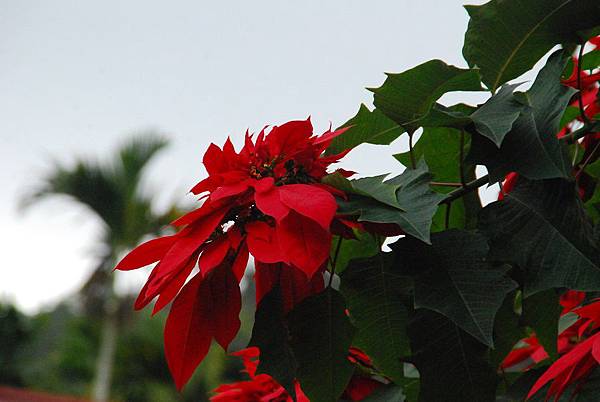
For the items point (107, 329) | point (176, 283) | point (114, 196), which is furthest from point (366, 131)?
point (107, 329)

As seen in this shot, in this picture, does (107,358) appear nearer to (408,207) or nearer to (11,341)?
(11,341)

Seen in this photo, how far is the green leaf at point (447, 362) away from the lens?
0.33 metres

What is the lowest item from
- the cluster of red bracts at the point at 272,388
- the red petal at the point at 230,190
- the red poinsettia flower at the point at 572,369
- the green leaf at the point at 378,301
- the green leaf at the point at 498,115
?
the cluster of red bracts at the point at 272,388

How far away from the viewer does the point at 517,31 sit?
0.37 metres

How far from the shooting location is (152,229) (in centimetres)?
671

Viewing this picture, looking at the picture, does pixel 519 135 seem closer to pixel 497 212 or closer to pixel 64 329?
pixel 497 212

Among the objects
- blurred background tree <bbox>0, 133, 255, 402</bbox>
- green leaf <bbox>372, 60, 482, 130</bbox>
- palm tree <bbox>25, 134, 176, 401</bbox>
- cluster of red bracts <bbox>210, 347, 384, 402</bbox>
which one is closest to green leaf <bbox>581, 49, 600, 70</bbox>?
green leaf <bbox>372, 60, 482, 130</bbox>

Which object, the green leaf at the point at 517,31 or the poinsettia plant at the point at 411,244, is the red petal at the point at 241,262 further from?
the green leaf at the point at 517,31

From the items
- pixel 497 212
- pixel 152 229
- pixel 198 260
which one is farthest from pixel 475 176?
pixel 152 229

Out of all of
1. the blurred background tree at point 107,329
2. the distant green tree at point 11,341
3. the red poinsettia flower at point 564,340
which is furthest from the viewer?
the distant green tree at point 11,341

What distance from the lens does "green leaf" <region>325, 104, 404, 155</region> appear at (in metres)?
0.41

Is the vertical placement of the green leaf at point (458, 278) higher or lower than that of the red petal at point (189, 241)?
lower

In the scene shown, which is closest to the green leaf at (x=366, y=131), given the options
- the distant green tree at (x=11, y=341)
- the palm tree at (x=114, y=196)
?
the palm tree at (x=114, y=196)

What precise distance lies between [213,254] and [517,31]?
19cm
